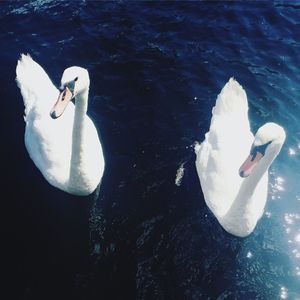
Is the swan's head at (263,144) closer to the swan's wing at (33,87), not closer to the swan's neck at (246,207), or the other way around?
the swan's neck at (246,207)

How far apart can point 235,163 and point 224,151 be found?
14.0 inches

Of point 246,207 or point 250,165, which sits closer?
point 250,165

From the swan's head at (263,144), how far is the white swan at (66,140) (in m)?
3.12

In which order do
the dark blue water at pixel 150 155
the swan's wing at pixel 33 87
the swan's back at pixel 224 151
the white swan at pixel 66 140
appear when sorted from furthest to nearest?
the swan's wing at pixel 33 87 < the swan's back at pixel 224 151 < the dark blue water at pixel 150 155 < the white swan at pixel 66 140

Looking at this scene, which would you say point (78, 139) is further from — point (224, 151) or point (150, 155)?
point (224, 151)

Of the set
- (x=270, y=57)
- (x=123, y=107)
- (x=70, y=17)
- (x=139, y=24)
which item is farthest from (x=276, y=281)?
(x=70, y=17)

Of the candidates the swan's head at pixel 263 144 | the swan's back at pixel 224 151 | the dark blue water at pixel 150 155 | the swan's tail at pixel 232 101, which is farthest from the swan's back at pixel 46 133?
the swan's head at pixel 263 144

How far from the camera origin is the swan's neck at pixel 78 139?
8.23 m

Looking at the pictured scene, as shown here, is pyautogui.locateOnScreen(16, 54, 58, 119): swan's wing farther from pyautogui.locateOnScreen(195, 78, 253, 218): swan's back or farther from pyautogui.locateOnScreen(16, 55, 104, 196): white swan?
pyautogui.locateOnScreen(195, 78, 253, 218): swan's back

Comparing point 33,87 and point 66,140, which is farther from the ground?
point 33,87

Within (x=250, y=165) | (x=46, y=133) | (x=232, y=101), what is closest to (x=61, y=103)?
(x=46, y=133)

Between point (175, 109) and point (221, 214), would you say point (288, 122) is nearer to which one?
point (175, 109)

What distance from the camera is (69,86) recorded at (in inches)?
303

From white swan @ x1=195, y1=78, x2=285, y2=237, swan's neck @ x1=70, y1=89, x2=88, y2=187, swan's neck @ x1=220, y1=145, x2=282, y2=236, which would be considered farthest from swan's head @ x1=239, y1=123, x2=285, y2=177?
swan's neck @ x1=70, y1=89, x2=88, y2=187
